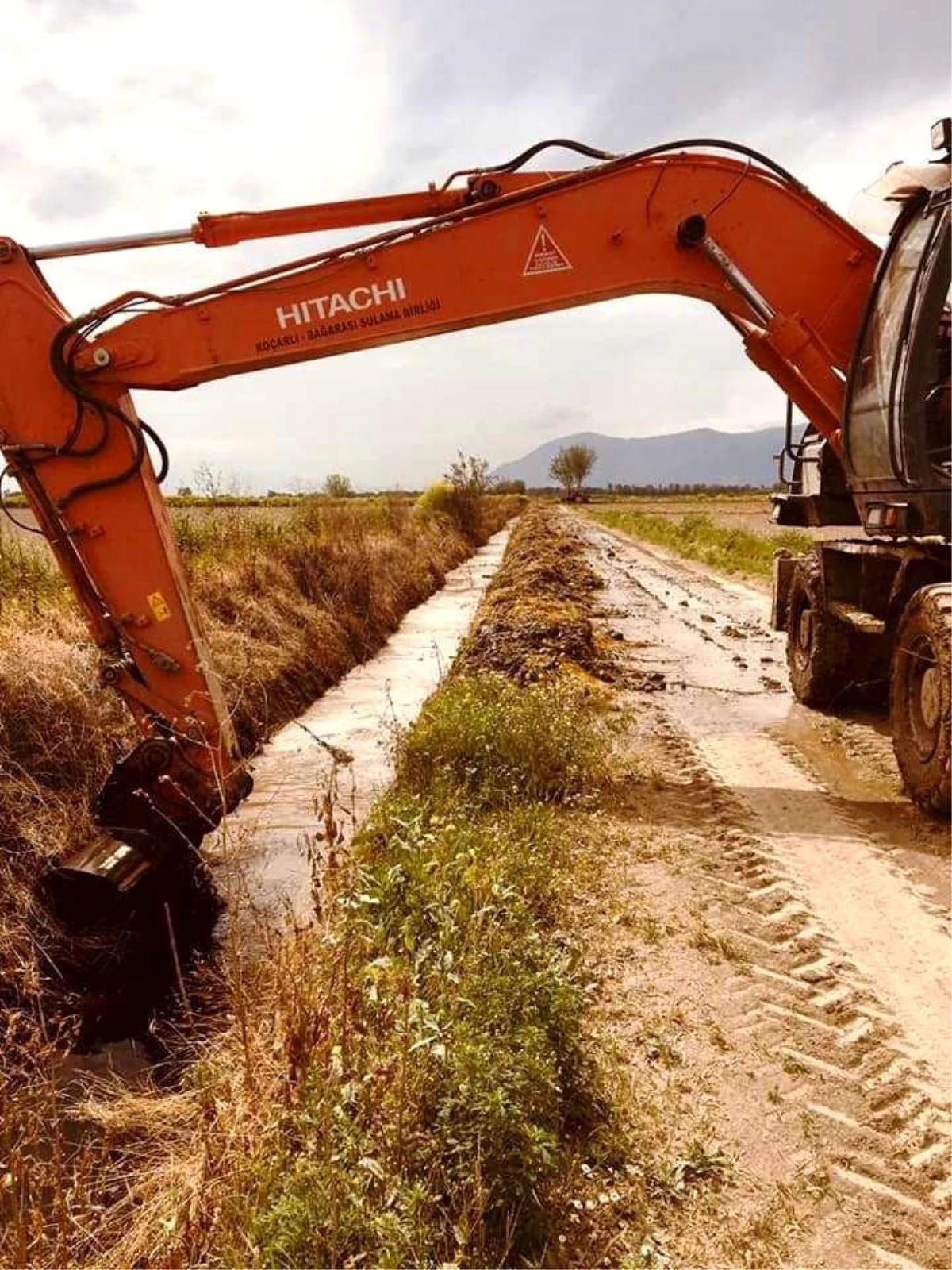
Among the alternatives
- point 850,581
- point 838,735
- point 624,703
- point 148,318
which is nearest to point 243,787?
point 148,318

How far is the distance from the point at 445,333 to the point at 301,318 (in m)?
0.89

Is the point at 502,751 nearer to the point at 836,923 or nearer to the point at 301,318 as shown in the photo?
the point at 836,923

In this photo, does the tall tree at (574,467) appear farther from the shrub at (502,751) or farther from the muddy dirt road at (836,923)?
the shrub at (502,751)

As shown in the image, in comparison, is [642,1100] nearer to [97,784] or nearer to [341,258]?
[97,784]

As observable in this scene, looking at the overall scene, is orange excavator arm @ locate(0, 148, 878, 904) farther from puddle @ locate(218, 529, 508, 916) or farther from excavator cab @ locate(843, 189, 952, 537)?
puddle @ locate(218, 529, 508, 916)

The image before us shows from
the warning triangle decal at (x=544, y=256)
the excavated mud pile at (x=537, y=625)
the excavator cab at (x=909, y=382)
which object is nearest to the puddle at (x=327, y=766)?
the excavated mud pile at (x=537, y=625)

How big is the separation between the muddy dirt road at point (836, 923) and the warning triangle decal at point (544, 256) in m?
3.34

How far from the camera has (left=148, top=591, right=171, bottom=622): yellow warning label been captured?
4.94m

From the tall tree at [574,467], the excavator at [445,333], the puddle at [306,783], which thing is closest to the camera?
the puddle at [306,783]

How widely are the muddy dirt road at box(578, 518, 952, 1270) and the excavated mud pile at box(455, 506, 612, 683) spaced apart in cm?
103

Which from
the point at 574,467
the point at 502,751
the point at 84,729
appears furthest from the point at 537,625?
the point at 574,467

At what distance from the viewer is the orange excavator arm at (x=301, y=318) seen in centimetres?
490

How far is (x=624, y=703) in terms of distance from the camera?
25.9 feet

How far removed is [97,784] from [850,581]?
583cm
